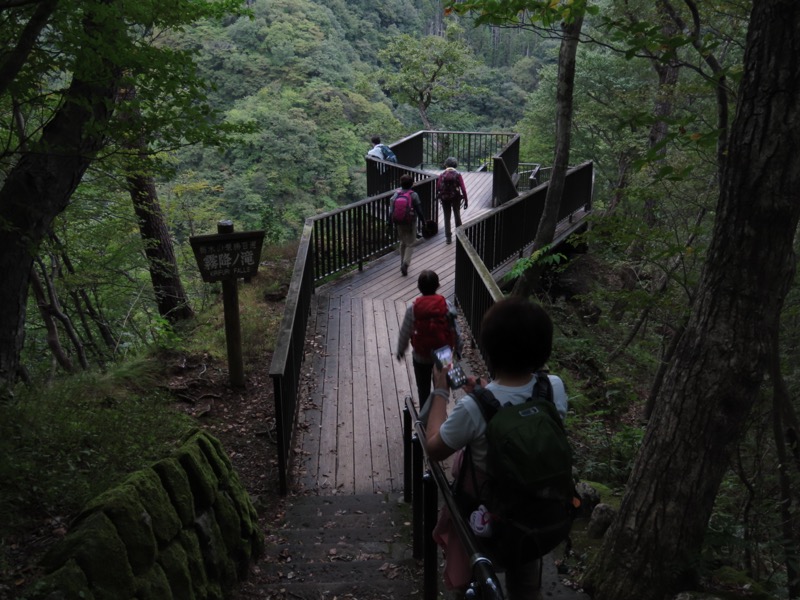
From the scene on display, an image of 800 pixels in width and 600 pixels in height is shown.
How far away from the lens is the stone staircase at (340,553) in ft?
12.2

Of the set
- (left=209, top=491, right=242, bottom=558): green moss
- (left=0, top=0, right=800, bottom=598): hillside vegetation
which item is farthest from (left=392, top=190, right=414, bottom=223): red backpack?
(left=209, top=491, right=242, bottom=558): green moss

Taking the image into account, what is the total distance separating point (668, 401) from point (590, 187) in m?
10.9

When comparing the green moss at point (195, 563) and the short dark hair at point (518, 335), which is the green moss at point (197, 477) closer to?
the green moss at point (195, 563)

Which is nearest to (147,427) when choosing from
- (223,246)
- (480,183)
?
(223,246)

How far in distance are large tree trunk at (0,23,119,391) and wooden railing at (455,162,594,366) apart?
3801mm

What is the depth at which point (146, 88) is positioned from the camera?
462cm

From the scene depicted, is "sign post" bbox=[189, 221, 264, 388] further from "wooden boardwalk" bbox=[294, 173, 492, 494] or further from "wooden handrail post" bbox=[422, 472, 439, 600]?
"wooden handrail post" bbox=[422, 472, 439, 600]

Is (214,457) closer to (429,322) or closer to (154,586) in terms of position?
(154,586)

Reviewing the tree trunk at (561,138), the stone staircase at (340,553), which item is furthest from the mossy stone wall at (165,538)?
the tree trunk at (561,138)

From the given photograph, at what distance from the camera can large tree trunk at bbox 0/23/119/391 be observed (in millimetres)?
4648

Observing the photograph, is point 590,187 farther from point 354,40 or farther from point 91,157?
point 354,40

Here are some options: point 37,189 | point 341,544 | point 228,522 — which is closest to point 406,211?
point 37,189

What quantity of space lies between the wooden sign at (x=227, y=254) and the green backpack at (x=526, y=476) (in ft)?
14.7

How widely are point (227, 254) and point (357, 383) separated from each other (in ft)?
6.63
